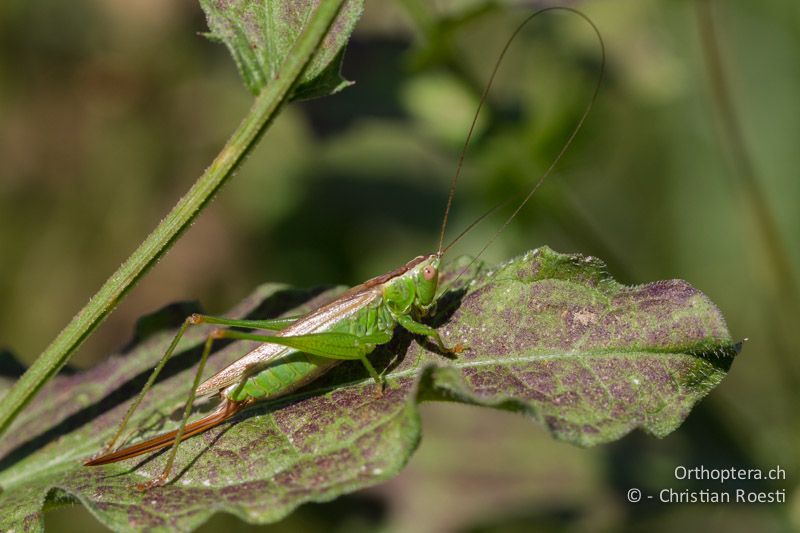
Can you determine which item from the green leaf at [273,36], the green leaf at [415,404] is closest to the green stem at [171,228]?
the green leaf at [273,36]

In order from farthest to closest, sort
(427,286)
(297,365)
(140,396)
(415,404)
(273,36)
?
(427,286)
(297,365)
(140,396)
(273,36)
(415,404)

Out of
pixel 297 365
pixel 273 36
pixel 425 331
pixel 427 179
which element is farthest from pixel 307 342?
pixel 427 179

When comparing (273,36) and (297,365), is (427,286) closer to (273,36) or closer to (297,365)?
(297,365)

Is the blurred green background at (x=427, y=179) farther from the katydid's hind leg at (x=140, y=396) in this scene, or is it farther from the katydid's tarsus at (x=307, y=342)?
the katydid's hind leg at (x=140, y=396)

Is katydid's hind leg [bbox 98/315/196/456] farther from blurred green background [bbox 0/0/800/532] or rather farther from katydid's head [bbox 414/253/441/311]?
blurred green background [bbox 0/0/800/532]

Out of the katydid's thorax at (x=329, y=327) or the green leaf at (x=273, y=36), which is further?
the katydid's thorax at (x=329, y=327)

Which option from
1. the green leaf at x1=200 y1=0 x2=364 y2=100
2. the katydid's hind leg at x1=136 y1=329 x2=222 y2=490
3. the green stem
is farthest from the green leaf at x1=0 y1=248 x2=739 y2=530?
the green leaf at x1=200 y1=0 x2=364 y2=100
